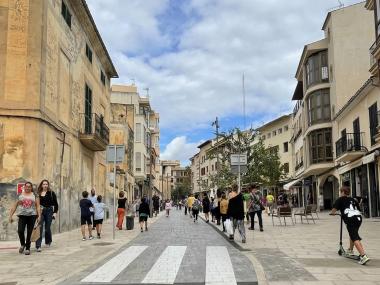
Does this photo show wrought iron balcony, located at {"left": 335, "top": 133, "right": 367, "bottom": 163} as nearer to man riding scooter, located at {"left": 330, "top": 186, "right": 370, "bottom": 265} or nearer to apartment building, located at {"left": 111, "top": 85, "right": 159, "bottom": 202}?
man riding scooter, located at {"left": 330, "top": 186, "right": 370, "bottom": 265}

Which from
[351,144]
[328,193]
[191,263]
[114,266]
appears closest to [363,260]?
[191,263]

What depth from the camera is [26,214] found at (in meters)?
11.7

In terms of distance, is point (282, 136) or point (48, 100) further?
point (282, 136)

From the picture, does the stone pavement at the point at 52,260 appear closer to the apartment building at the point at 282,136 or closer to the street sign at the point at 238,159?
the street sign at the point at 238,159

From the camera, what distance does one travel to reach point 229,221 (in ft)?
50.3

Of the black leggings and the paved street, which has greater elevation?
the black leggings

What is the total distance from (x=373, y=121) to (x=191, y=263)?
18763mm

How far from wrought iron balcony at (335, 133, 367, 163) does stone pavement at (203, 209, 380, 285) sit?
44.1 feet

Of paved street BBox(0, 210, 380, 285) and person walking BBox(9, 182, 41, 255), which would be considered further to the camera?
person walking BBox(9, 182, 41, 255)

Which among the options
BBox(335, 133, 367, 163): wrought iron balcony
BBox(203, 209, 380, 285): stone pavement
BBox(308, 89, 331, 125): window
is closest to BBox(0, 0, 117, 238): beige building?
BBox(203, 209, 380, 285): stone pavement

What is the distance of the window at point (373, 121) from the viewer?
25031 millimetres

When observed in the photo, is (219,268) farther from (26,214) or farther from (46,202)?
(46,202)

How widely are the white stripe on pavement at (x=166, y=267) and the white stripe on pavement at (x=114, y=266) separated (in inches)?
24.1

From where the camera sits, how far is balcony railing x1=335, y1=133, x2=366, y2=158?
27.9 meters
